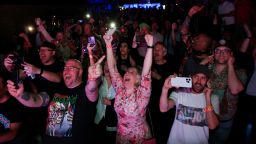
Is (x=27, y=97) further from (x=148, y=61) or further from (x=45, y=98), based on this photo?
(x=148, y=61)

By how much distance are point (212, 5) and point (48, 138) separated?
25.2 feet

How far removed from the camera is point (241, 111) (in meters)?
6.46

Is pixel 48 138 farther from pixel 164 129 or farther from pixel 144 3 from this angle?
pixel 144 3

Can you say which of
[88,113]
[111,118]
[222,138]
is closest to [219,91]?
[222,138]

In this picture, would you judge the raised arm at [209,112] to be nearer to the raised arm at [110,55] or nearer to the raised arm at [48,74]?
the raised arm at [110,55]

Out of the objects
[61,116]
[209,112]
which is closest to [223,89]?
Answer: [209,112]

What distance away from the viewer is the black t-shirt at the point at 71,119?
152 inches

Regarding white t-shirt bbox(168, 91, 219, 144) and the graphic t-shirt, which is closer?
white t-shirt bbox(168, 91, 219, 144)

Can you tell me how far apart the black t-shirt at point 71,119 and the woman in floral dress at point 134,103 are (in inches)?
13.5

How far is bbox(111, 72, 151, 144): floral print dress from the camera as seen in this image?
3.93 metres

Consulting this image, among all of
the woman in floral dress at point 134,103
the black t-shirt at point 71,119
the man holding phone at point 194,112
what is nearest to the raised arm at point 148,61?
the woman in floral dress at point 134,103

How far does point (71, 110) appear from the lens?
3.89m

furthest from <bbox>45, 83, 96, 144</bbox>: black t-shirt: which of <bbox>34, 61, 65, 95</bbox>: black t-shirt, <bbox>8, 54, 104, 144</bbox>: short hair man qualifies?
<bbox>34, 61, 65, 95</bbox>: black t-shirt

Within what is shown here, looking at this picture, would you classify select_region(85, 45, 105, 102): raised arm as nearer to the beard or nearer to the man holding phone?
the man holding phone
